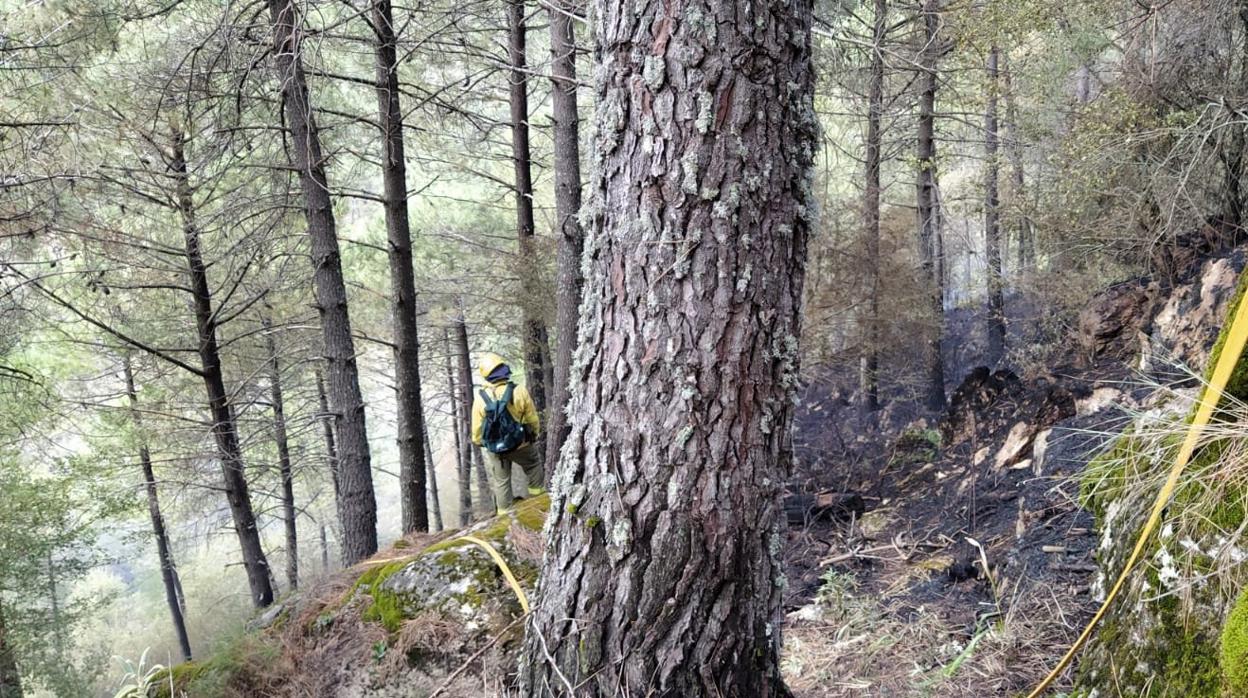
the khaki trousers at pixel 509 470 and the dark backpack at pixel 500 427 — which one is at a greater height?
the dark backpack at pixel 500 427

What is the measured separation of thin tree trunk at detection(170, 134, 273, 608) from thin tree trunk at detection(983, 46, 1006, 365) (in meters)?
9.85

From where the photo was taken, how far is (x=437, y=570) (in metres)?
3.68

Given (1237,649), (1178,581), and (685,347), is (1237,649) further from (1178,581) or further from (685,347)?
(685,347)

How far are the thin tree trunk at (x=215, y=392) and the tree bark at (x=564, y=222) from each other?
354 centimetres

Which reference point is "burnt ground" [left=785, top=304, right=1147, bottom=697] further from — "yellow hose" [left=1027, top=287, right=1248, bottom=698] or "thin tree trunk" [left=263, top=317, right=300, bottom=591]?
"thin tree trunk" [left=263, top=317, right=300, bottom=591]

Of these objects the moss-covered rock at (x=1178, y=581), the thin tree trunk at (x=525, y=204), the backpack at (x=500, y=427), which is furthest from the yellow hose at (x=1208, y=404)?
the thin tree trunk at (x=525, y=204)

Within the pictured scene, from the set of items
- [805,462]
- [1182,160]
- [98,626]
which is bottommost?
[98,626]

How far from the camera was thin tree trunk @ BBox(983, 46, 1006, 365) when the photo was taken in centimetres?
946

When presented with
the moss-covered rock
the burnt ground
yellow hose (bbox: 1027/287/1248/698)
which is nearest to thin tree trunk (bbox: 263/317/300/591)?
the burnt ground

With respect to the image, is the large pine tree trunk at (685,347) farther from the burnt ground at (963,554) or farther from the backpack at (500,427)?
the backpack at (500,427)

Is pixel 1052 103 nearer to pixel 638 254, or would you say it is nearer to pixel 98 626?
pixel 638 254

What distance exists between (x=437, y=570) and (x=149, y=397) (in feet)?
35.7

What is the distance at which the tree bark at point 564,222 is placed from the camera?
20.2ft

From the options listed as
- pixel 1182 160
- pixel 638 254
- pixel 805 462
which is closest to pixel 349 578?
pixel 638 254
